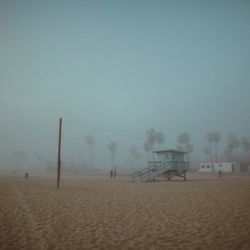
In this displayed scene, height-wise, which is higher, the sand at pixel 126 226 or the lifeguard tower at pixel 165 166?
the lifeguard tower at pixel 165 166

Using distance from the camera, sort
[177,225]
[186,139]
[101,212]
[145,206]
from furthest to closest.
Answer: [186,139] → [145,206] → [101,212] → [177,225]

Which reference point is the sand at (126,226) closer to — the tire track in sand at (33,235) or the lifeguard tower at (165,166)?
the tire track in sand at (33,235)

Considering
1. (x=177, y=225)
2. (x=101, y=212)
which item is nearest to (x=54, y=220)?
(x=101, y=212)

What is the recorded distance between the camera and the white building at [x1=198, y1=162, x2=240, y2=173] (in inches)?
2744

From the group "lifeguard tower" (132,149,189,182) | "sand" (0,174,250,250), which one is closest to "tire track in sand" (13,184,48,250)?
"sand" (0,174,250,250)

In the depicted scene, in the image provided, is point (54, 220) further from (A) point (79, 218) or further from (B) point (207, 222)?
(B) point (207, 222)

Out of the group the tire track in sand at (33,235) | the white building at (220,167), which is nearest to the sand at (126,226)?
the tire track in sand at (33,235)

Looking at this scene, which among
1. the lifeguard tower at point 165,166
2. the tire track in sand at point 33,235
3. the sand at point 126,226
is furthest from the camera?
the lifeguard tower at point 165,166

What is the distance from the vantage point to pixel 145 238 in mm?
6969

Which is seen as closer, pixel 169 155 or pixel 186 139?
pixel 169 155

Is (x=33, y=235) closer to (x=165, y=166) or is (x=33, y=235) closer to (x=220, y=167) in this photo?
(x=165, y=166)

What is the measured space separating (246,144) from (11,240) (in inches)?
5314

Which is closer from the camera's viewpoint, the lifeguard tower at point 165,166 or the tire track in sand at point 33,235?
the tire track in sand at point 33,235

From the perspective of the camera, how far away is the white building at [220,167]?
6969 centimetres
